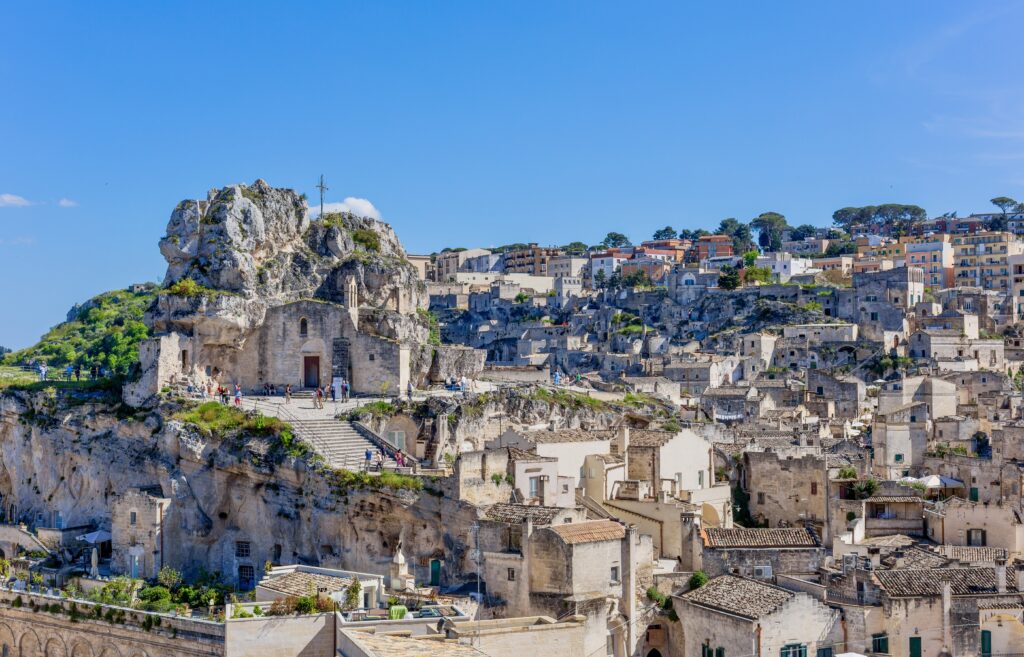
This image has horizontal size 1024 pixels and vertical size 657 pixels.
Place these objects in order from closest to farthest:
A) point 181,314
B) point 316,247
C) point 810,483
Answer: point 810,483 → point 181,314 → point 316,247

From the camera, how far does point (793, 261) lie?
115m

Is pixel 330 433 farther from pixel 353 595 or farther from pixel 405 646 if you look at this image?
pixel 405 646

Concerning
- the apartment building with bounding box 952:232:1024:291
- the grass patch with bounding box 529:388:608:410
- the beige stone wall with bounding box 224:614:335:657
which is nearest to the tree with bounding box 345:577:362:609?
the beige stone wall with bounding box 224:614:335:657

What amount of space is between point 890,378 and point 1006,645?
4365cm

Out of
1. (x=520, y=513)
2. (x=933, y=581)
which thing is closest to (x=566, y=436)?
(x=520, y=513)

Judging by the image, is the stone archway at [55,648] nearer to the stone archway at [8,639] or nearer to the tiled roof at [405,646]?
the stone archway at [8,639]

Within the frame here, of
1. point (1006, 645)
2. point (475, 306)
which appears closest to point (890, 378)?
point (1006, 645)

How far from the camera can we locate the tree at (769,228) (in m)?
158

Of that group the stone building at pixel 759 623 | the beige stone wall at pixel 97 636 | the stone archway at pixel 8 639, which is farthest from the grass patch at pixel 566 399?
the stone archway at pixel 8 639

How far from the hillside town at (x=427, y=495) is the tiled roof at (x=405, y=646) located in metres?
0.13

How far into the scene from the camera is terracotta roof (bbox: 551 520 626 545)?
32.0 m

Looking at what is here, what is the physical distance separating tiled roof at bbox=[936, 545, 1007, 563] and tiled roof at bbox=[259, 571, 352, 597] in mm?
17914

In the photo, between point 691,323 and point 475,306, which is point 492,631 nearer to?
point 691,323

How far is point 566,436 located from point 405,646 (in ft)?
57.7
